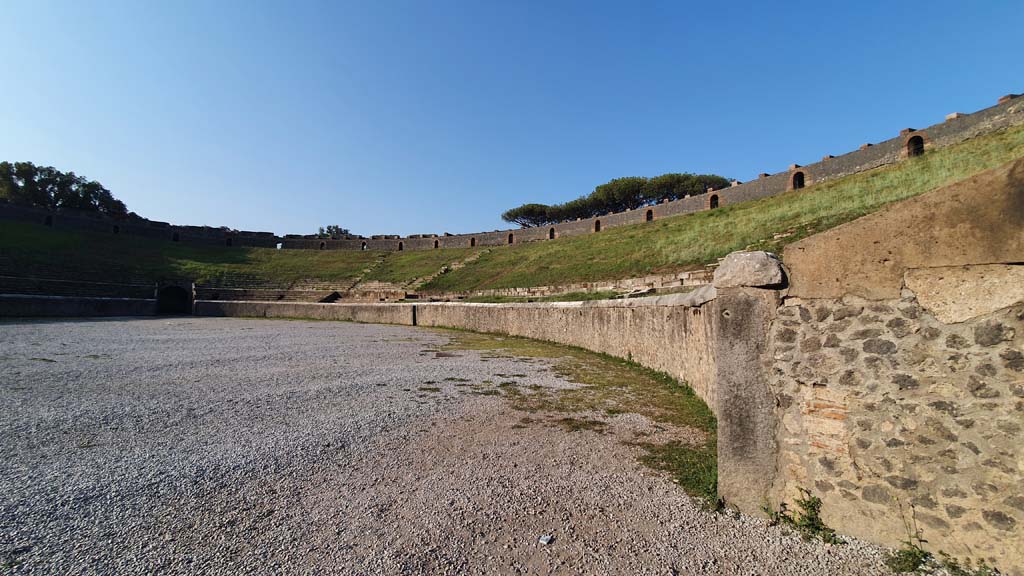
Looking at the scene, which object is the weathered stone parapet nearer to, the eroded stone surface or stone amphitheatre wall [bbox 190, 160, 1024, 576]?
stone amphitheatre wall [bbox 190, 160, 1024, 576]

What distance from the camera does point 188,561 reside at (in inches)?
94.5

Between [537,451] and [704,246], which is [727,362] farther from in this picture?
[704,246]

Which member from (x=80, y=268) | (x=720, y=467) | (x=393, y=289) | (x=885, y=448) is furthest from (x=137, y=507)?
(x=80, y=268)

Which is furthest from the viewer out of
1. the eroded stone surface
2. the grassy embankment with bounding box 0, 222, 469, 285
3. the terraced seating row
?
the terraced seating row

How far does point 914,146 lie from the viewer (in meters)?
25.1

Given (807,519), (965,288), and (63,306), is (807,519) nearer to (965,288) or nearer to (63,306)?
(965,288)

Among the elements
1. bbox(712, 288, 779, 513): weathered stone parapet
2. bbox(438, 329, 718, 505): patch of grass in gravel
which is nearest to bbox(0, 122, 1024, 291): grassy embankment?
bbox(438, 329, 718, 505): patch of grass in gravel

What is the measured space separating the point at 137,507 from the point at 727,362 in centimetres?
451

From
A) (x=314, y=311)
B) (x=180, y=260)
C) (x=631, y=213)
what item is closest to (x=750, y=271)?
(x=314, y=311)

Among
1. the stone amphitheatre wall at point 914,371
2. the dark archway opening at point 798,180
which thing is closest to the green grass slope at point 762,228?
the dark archway opening at point 798,180

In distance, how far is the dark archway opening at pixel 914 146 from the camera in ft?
81.6

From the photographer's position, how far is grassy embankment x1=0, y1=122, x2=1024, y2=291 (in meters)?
16.8

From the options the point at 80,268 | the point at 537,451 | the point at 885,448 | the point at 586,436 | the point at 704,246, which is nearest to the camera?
the point at 885,448

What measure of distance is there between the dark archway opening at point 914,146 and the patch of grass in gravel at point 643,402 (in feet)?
92.0
